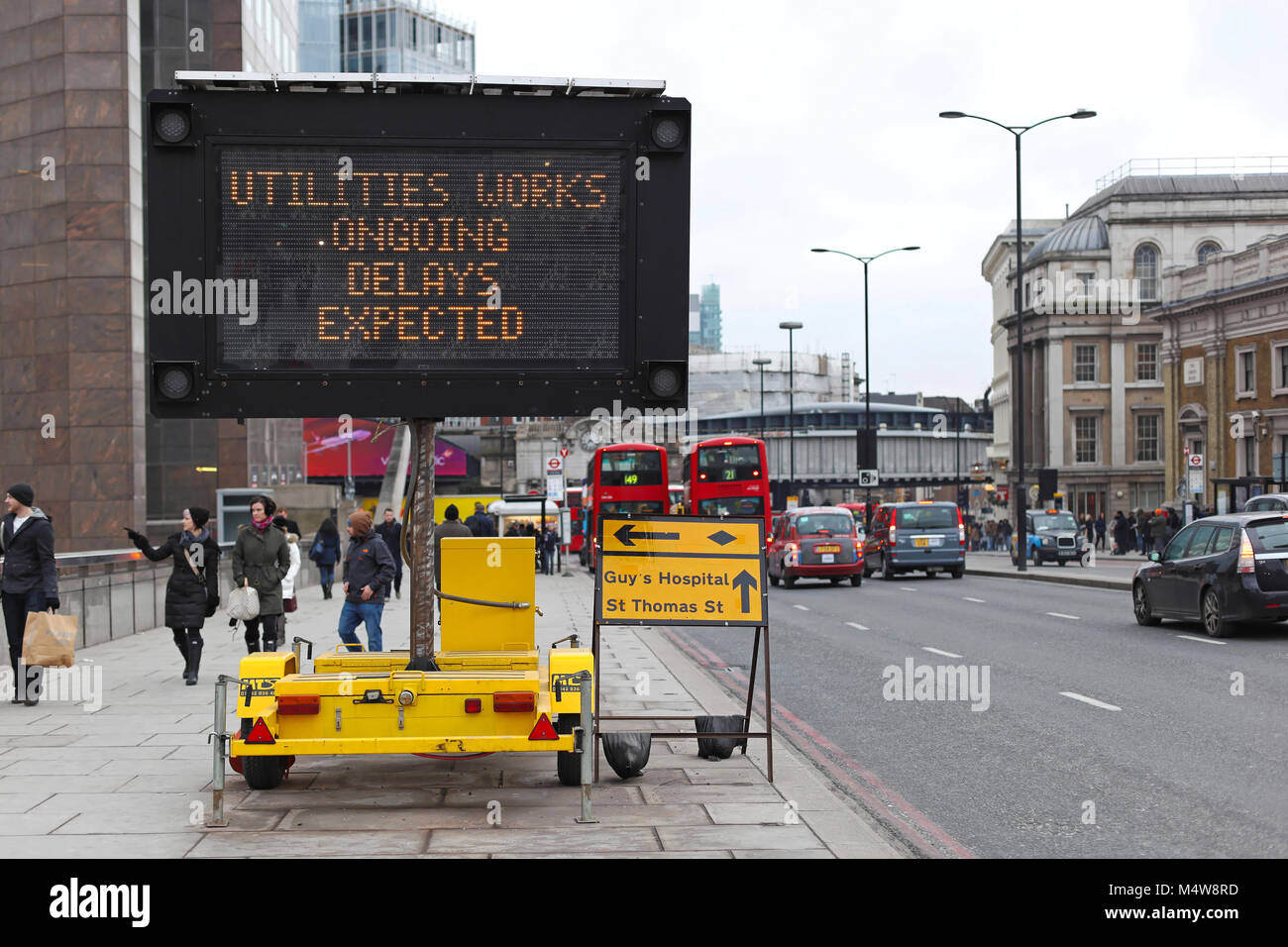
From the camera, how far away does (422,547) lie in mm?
8344

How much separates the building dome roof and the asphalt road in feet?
220

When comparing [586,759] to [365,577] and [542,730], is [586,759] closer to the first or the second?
[542,730]

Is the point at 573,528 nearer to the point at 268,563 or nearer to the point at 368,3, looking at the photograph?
the point at 268,563

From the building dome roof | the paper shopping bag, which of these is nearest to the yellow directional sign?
the paper shopping bag

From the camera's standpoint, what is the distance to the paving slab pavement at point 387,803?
6.65 m

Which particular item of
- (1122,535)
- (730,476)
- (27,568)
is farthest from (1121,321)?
(27,568)

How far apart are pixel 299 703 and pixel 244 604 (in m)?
6.27

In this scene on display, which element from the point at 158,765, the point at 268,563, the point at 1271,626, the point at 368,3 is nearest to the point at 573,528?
the point at 1271,626

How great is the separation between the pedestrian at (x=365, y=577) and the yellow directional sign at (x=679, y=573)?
5.34 m

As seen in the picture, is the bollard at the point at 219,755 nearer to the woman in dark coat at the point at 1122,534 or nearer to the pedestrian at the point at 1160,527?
the pedestrian at the point at 1160,527

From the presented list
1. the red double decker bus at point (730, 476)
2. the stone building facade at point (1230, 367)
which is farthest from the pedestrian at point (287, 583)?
the stone building facade at point (1230, 367)

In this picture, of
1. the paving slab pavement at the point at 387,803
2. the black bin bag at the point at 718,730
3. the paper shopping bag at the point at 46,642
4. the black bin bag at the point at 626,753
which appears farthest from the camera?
the paper shopping bag at the point at 46,642

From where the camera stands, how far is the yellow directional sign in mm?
8797
